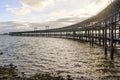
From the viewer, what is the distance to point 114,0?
45.8 m

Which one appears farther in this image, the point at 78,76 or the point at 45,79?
the point at 78,76

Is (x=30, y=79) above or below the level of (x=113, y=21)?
below

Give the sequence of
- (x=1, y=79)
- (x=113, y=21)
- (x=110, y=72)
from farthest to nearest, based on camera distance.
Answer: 1. (x=113, y=21)
2. (x=110, y=72)
3. (x=1, y=79)

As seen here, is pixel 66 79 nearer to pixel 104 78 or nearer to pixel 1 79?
pixel 104 78

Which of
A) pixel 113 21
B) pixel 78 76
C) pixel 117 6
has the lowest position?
pixel 78 76

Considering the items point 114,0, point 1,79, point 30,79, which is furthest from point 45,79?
point 114,0

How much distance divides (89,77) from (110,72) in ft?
9.58

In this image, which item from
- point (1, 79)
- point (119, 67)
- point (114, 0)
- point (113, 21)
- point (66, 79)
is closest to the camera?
point (1, 79)

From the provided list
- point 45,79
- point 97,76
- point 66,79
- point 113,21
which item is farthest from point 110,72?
point 113,21

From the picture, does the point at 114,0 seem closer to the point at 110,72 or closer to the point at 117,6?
the point at 117,6

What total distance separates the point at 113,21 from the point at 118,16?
303cm

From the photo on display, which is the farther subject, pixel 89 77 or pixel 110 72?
pixel 110 72

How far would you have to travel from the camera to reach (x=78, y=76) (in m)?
20.8

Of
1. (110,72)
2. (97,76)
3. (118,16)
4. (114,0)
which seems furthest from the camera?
(114,0)
